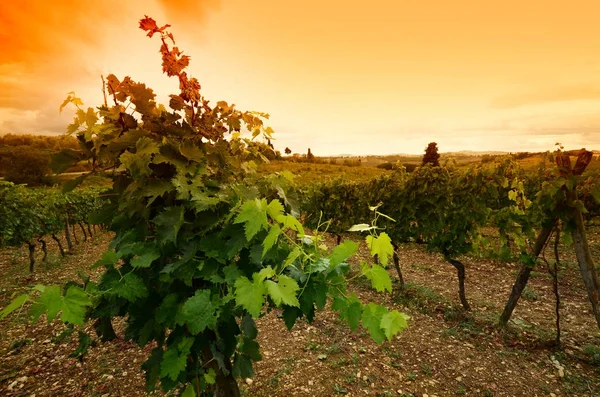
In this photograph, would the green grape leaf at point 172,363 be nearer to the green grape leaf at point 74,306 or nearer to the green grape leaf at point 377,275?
the green grape leaf at point 74,306

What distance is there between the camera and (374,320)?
153 cm

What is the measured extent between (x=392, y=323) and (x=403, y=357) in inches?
181

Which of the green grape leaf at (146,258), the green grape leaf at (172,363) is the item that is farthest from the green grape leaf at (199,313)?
the green grape leaf at (172,363)

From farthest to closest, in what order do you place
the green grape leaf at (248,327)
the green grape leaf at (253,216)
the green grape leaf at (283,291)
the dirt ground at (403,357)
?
the dirt ground at (403,357) → the green grape leaf at (248,327) → the green grape leaf at (253,216) → the green grape leaf at (283,291)

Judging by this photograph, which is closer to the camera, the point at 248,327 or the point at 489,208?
the point at 248,327

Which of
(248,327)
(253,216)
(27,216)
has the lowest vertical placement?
(27,216)

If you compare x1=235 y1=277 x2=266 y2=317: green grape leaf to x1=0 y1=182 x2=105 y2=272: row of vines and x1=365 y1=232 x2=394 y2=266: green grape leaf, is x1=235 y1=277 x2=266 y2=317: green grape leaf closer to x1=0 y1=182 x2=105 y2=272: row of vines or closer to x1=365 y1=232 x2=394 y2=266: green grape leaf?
x1=365 y1=232 x2=394 y2=266: green grape leaf

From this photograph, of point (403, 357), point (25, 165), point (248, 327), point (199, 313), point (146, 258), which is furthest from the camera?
point (25, 165)

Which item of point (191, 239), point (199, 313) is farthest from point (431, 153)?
point (199, 313)

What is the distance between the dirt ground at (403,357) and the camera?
4484 millimetres

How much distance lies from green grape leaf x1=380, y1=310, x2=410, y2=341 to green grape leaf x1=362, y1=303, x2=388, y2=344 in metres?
0.04

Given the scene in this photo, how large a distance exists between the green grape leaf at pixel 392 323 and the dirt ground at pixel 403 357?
2570 mm

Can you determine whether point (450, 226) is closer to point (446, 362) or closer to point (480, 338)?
point (480, 338)

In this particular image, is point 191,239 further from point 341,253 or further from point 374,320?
point 374,320
